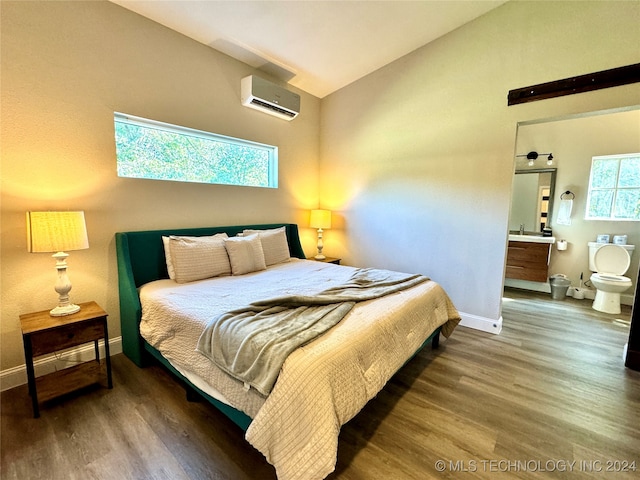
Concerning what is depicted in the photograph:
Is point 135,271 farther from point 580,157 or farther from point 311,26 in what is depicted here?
point 580,157

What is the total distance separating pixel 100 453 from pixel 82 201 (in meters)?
1.75

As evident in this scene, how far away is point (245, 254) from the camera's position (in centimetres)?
277

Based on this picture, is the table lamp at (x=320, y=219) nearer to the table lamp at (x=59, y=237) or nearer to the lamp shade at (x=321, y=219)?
the lamp shade at (x=321, y=219)

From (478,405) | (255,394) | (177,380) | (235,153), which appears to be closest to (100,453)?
(177,380)

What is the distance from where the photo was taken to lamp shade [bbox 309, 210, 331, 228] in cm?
408

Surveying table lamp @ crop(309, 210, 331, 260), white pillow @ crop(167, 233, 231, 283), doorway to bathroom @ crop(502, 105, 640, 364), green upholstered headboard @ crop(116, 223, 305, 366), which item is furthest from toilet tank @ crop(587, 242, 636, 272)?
green upholstered headboard @ crop(116, 223, 305, 366)

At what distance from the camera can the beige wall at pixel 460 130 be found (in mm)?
2461

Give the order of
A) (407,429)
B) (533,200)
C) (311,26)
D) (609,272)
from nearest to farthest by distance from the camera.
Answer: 1. (407,429)
2. (311,26)
3. (609,272)
4. (533,200)

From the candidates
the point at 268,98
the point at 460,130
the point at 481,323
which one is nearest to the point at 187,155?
the point at 268,98

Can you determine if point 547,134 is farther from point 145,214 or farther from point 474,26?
point 145,214

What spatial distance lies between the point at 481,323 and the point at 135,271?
3.50m

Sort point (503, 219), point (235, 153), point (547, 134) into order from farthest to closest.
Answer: point (547, 134)
point (235, 153)
point (503, 219)

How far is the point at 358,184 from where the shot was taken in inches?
157

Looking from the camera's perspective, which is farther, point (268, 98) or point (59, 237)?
point (268, 98)
